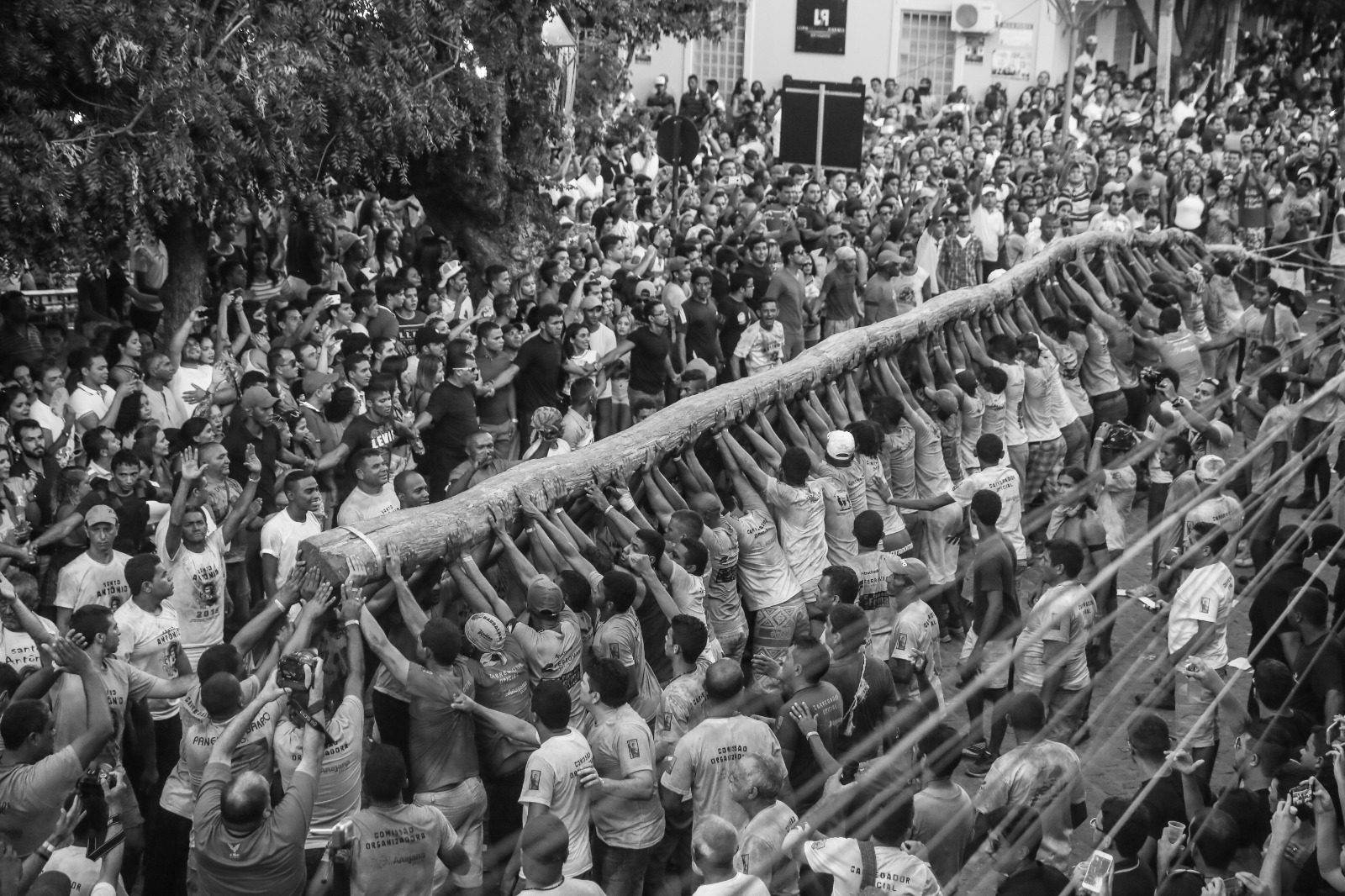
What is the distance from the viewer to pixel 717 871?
601cm

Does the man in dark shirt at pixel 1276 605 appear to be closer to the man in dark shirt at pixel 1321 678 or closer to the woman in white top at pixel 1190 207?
the man in dark shirt at pixel 1321 678

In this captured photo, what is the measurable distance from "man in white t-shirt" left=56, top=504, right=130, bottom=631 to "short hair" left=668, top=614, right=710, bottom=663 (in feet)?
8.89

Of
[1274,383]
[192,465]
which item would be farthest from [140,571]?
[1274,383]

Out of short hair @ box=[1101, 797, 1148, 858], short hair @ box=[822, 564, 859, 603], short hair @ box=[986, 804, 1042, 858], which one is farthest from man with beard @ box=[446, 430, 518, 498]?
short hair @ box=[1101, 797, 1148, 858]

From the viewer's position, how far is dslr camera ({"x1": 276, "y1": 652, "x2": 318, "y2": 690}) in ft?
21.4

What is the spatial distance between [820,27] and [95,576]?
→ 94.8ft

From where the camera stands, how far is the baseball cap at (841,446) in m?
10.5

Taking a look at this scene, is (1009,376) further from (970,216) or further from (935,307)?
(970,216)

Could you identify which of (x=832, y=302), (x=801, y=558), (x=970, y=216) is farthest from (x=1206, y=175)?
(x=801, y=558)

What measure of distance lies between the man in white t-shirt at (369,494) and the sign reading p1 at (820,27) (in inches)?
1068

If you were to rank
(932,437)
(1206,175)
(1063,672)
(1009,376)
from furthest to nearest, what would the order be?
(1206,175) → (1009,376) → (932,437) → (1063,672)

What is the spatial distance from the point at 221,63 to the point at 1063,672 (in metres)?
6.93

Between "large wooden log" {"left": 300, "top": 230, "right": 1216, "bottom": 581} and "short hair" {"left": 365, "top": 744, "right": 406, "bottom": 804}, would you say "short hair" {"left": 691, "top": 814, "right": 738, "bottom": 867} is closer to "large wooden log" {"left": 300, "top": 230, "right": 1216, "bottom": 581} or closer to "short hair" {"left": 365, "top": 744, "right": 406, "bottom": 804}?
"short hair" {"left": 365, "top": 744, "right": 406, "bottom": 804}

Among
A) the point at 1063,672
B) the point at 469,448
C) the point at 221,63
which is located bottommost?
the point at 1063,672
